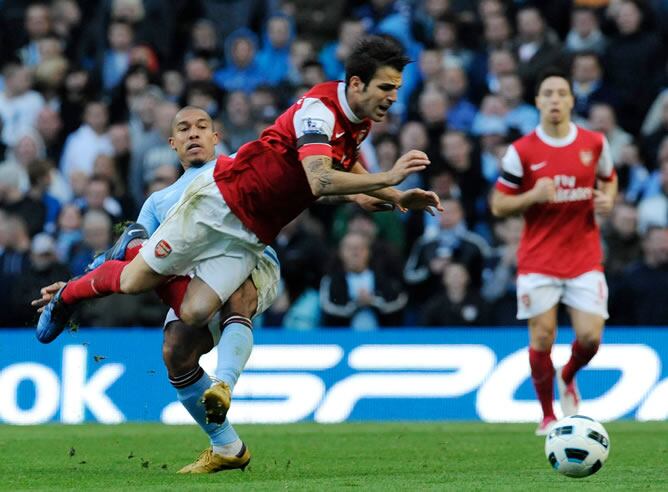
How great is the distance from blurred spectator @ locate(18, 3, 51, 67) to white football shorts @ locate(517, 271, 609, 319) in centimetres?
998

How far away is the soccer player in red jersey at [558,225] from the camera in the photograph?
1177cm

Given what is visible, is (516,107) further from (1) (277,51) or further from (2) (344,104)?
(2) (344,104)

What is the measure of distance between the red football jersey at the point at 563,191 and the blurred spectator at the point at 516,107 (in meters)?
4.99

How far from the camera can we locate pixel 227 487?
26.6 ft

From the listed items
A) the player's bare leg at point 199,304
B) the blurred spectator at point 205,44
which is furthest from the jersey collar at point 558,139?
the blurred spectator at point 205,44

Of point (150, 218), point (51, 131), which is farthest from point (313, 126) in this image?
point (51, 131)

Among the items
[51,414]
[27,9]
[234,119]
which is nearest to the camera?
[51,414]

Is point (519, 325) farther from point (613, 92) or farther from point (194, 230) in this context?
point (194, 230)

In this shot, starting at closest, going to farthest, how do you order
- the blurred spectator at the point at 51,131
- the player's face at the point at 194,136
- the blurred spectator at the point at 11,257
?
the player's face at the point at 194,136 → the blurred spectator at the point at 11,257 → the blurred spectator at the point at 51,131

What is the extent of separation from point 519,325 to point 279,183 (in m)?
Answer: 7.11

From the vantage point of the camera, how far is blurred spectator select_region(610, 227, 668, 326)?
49.2 feet

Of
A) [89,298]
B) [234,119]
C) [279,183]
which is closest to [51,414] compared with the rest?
[234,119]

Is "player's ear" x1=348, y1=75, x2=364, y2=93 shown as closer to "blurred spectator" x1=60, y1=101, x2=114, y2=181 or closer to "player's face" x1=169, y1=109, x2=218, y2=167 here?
"player's face" x1=169, y1=109, x2=218, y2=167

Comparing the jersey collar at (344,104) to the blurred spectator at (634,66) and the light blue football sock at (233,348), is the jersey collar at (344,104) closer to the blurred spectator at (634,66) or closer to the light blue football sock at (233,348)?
the light blue football sock at (233,348)
